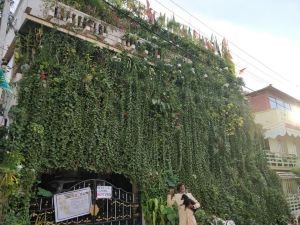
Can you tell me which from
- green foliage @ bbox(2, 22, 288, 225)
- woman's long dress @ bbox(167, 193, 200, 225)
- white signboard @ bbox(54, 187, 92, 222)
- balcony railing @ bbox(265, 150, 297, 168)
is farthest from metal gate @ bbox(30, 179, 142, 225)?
balcony railing @ bbox(265, 150, 297, 168)

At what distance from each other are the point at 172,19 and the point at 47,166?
364 inches

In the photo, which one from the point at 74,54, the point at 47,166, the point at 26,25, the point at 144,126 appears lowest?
the point at 47,166

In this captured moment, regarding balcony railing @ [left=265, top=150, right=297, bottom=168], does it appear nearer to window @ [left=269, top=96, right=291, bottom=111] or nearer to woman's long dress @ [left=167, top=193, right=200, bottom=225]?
window @ [left=269, top=96, right=291, bottom=111]

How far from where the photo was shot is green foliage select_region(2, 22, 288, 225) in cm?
756

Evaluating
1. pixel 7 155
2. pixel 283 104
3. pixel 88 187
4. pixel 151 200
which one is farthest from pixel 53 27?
pixel 283 104

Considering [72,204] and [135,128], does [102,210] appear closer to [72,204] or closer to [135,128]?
[72,204]

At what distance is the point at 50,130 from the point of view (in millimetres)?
7562

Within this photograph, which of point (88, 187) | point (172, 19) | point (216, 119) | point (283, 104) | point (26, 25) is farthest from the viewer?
point (283, 104)

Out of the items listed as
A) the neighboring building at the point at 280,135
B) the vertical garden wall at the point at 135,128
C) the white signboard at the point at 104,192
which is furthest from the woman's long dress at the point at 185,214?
the neighboring building at the point at 280,135

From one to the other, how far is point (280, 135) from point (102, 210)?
43.7 feet

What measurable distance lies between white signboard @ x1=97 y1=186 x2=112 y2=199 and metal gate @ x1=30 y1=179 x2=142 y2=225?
13cm

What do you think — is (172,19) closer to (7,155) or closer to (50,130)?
(50,130)

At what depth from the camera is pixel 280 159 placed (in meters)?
17.9

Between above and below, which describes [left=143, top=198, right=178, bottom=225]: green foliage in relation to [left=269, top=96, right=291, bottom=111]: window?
below
